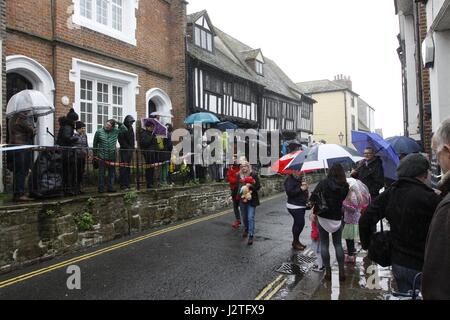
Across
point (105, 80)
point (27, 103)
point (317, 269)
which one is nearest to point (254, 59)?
point (105, 80)

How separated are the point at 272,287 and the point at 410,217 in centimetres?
275

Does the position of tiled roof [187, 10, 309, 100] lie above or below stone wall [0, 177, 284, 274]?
above

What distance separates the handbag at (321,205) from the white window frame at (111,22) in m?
9.77

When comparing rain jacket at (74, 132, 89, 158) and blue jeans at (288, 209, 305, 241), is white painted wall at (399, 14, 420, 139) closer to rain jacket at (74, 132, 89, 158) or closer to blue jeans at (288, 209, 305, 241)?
blue jeans at (288, 209, 305, 241)

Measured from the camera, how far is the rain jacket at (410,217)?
10.7ft

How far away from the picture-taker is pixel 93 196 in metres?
8.37

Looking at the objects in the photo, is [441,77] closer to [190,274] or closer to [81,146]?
[190,274]

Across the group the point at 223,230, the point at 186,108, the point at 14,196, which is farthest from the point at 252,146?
the point at 14,196

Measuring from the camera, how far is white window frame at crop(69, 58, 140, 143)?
1197 centimetres

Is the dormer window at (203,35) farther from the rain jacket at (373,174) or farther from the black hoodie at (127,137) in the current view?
the rain jacket at (373,174)

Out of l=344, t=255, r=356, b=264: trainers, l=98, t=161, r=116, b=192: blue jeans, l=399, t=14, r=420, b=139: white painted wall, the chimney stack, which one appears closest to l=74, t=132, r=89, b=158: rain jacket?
l=98, t=161, r=116, b=192: blue jeans

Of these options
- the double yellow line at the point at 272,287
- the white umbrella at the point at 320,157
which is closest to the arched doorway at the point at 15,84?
the white umbrella at the point at 320,157

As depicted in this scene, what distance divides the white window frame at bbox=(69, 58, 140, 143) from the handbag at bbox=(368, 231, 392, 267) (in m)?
10.4
